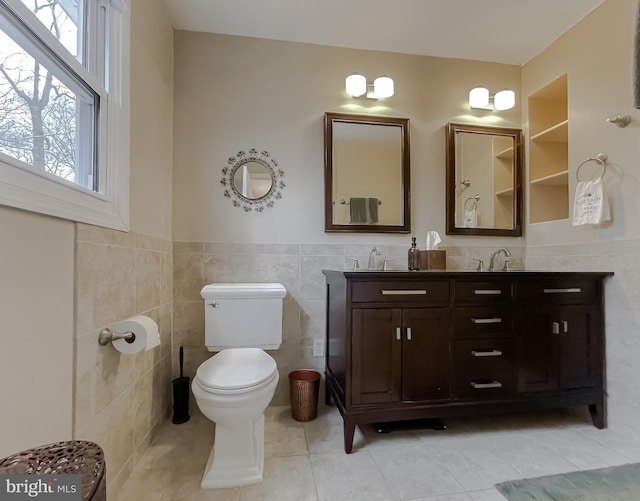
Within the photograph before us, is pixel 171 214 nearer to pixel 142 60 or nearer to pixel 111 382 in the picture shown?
pixel 142 60

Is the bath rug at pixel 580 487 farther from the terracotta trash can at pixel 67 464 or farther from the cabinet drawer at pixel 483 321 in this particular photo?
the terracotta trash can at pixel 67 464

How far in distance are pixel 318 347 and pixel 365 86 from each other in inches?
73.8

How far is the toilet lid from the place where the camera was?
4.48 ft

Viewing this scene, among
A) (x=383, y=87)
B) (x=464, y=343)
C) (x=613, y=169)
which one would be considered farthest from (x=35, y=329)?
(x=613, y=169)

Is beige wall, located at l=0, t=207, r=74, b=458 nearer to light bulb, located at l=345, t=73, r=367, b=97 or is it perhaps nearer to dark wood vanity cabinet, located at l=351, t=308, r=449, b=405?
dark wood vanity cabinet, located at l=351, t=308, r=449, b=405

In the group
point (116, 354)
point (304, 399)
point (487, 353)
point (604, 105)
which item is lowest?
point (304, 399)

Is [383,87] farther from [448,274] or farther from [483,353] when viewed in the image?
[483,353]

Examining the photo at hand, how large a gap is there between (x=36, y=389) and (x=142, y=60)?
156 centimetres

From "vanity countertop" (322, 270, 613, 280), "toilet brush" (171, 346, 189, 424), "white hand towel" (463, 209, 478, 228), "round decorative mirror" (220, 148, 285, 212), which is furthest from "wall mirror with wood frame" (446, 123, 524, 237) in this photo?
"toilet brush" (171, 346, 189, 424)

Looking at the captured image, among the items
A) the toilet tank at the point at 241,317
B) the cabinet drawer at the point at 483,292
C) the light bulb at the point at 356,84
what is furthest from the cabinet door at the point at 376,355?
the light bulb at the point at 356,84

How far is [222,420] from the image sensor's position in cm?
139

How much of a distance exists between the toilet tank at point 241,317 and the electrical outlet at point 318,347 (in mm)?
393

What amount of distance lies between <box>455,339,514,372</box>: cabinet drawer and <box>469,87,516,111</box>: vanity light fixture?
176cm

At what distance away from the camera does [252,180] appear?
85.2 inches
